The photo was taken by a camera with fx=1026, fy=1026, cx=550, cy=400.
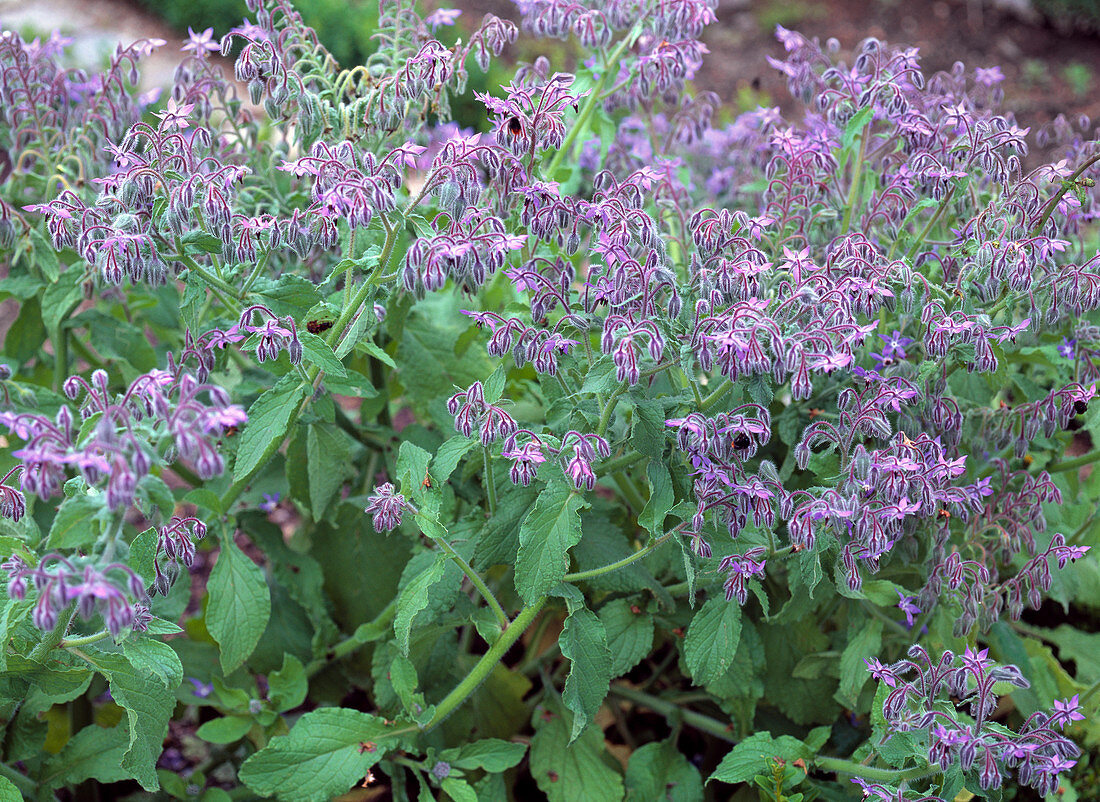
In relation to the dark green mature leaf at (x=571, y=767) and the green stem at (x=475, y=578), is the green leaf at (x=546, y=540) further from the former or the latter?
the dark green mature leaf at (x=571, y=767)

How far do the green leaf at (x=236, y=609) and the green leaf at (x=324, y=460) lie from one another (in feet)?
0.70

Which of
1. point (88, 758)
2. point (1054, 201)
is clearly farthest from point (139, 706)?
point (1054, 201)

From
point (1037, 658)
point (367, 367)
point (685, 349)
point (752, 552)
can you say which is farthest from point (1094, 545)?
point (367, 367)

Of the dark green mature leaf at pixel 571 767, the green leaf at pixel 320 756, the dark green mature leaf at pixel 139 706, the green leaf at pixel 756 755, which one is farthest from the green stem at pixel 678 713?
the dark green mature leaf at pixel 139 706

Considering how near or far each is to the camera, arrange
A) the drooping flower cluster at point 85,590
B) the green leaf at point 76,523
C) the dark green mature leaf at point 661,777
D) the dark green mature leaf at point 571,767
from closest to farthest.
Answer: the drooping flower cluster at point 85,590 < the green leaf at point 76,523 < the dark green mature leaf at point 571,767 < the dark green mature leaf at point 661,777

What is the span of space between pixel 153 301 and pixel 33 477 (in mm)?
1316

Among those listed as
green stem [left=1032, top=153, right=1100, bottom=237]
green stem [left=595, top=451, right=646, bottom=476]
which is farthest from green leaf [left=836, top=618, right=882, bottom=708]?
green stem [left=1032, top=153, right=1100, bottom=237]

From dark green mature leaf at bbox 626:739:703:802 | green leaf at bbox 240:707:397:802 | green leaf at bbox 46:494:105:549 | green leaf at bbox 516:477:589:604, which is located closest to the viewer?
green leaf at bbox 46:494:105:549

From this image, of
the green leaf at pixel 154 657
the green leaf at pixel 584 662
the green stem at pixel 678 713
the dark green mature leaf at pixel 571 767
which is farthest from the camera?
the green stem at pixel 678 713

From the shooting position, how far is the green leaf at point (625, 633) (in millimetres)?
2389

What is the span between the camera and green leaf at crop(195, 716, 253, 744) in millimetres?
2600

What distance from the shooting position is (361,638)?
8.55 feet

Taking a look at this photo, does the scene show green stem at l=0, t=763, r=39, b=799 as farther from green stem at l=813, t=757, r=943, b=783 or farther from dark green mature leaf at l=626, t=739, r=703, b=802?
green stem at l=813, t=757, r=943, b=783

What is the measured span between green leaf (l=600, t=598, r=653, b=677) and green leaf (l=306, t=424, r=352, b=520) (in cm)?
72
